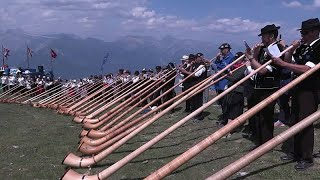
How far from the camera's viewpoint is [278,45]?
739 centimetres

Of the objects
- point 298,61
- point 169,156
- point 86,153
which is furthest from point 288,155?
point 86,153

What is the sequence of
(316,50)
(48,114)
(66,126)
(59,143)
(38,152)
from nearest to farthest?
(316,50), (38,152), (59,143), (66,126), (48,114)

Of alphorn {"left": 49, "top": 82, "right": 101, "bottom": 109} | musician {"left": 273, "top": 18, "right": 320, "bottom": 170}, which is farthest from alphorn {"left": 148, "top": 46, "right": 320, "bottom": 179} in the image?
alphorn {"left": 49, "top": 82, "right": 101, "bottom": 109}

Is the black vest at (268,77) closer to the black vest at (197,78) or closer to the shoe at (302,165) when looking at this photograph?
the shoe at (302,165)

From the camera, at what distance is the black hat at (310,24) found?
21.5 feet

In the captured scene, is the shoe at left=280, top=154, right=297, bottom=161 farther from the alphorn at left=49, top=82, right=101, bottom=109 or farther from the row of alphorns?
the alphorn at left=49, top=82, right=101, bottom=109

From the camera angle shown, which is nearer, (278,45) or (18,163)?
(278,45)

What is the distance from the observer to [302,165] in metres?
6.82

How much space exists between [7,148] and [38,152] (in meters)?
0.87

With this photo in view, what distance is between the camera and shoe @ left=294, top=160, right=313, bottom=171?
6.80 meters

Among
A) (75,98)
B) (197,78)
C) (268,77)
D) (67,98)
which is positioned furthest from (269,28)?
(67,98)

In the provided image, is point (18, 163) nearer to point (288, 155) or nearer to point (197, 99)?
point (288, 155)

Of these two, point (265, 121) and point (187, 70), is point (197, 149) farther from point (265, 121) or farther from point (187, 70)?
point (187, 70)

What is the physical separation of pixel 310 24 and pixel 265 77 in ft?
4.67
